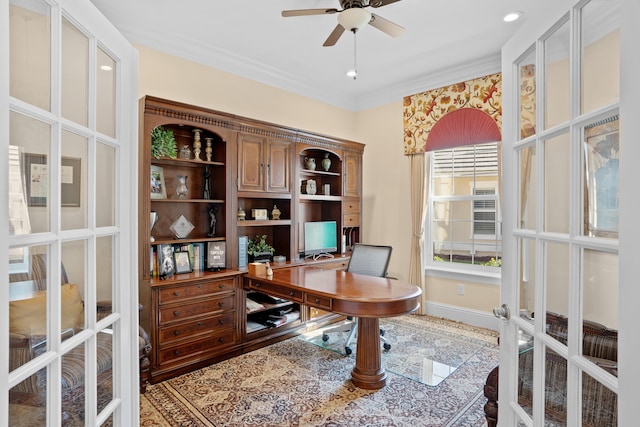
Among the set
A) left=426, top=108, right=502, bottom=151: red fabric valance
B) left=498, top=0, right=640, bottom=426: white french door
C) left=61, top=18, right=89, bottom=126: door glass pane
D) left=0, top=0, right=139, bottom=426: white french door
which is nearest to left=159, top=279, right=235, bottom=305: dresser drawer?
left=0, top=0, right=139, bottom=426: white french door

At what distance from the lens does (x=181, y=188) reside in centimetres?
326

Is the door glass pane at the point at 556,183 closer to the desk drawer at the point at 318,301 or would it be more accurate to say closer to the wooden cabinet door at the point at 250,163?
the desk drawer at the point at 318,301

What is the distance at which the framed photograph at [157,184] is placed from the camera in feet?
9.95

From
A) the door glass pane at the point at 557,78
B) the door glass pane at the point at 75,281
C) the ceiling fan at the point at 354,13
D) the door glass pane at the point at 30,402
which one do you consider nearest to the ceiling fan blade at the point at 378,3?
the ceiling fan at the point at 354,13

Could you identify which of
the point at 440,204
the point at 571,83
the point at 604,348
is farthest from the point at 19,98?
the point at 440,204

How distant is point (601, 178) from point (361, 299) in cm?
171

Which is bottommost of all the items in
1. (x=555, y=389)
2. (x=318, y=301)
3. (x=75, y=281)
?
(x=318, y=301)

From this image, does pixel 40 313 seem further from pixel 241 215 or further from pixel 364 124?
pixel 364 124

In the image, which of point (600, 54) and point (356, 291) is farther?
point (356, 291)

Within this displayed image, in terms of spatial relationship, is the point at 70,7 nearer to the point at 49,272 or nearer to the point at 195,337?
the point at 49,272

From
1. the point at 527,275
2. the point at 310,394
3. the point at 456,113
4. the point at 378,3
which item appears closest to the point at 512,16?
the point at 456,113

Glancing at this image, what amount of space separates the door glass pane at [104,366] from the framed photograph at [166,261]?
5.54 feet

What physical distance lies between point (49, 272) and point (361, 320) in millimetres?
2144

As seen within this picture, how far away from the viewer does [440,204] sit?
439 cm
